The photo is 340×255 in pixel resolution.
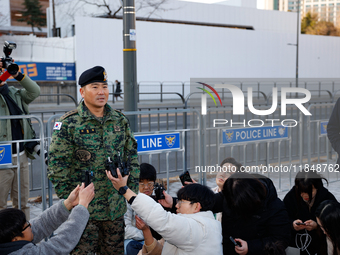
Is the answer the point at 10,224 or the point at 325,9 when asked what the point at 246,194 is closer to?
the point at 10,224

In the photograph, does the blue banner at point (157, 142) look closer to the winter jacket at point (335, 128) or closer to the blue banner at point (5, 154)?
the blue banner at point (5, 154)

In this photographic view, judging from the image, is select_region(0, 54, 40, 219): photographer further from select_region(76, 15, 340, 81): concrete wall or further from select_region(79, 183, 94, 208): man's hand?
select_region(76, 15, 340, 81): concrete wall

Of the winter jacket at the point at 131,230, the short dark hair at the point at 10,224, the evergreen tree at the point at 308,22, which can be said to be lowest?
the winter jacket at the point at 131,230

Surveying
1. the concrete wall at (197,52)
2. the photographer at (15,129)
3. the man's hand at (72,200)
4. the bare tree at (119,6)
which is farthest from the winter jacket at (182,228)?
the bare tree at (119,6)

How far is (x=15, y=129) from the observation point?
15.3 feet

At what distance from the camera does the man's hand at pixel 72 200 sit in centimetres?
280

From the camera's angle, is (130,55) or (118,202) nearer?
(118,202)

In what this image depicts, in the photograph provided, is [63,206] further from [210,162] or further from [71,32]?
[71,32]

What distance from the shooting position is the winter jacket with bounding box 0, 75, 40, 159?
455cm

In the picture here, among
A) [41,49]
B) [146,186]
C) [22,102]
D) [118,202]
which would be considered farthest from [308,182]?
[41,49]

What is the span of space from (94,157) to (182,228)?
3.10 ft

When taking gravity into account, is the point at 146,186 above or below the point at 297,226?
above

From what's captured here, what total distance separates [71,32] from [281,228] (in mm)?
31342

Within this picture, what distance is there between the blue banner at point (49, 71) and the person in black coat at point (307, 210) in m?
24.8
